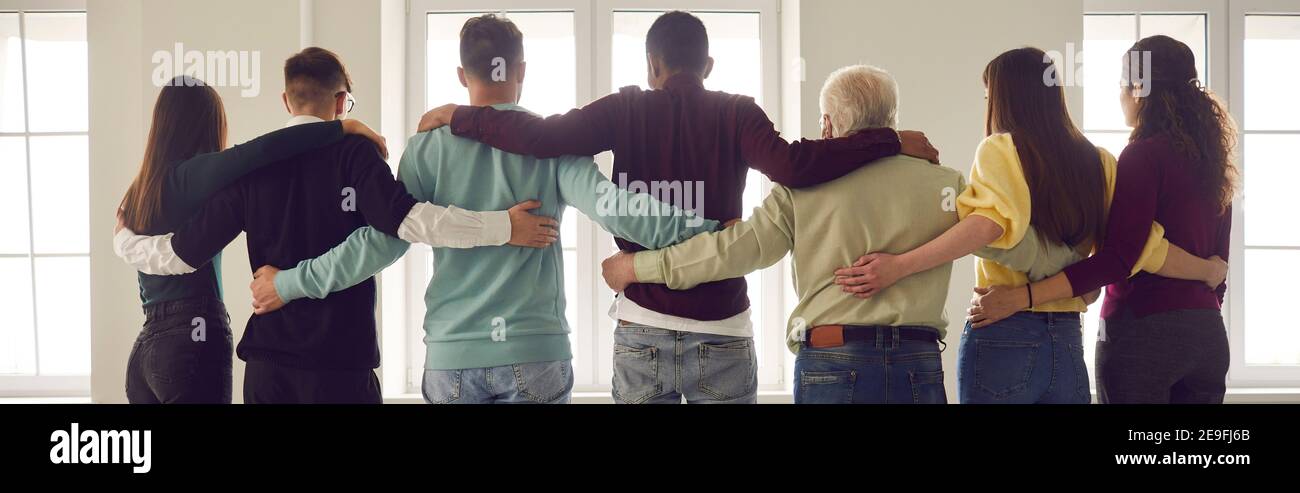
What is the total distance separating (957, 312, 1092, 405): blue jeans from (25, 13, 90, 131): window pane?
341cm

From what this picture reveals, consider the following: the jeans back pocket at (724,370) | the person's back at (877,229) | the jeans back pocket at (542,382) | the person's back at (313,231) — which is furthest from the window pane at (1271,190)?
the person's back at (313,231)

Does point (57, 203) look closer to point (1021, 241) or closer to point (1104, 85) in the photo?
point (1021, 241)

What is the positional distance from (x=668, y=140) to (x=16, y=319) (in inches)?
124

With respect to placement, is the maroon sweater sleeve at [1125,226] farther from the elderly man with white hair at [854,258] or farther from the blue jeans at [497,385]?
the blue jeans at [497,385]

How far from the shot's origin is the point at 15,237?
331 cm

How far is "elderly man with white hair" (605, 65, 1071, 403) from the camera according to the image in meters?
1.49

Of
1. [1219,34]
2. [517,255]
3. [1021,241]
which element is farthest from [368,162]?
[1219,34]

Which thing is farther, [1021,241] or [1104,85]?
[1104,85]

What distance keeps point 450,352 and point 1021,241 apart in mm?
1125

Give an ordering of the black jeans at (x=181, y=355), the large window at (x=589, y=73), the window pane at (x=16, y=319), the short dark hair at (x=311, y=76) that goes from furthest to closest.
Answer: the window pane at (x=16, y=319), the large window at (x=589, y=73), the black jeans at (x=181, y=355), the short dark hair at (x=311, y=76)

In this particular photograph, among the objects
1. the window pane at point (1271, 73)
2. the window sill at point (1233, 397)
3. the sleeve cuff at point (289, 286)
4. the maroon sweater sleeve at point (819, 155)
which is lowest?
the window sill at point (1233, 397)

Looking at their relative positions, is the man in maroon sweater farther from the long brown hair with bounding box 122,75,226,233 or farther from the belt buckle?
the long brown hair with bounding box 122,75,226,233

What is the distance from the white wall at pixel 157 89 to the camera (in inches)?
114

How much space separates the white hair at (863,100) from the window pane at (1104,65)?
6.61ft
